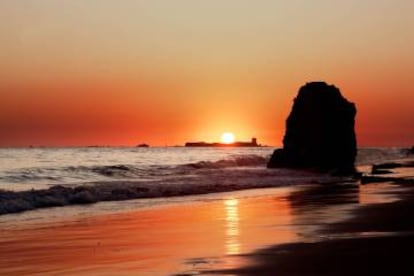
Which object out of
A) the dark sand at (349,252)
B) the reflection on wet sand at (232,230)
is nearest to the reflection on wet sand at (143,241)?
the reflection on wet sand at (232,230)

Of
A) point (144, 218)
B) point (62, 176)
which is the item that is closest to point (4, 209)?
point (144, 218)

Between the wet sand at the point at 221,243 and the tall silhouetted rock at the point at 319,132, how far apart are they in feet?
147

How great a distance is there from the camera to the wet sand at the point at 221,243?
33.3 feet

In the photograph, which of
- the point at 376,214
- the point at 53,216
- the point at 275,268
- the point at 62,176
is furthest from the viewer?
the point at 62,176

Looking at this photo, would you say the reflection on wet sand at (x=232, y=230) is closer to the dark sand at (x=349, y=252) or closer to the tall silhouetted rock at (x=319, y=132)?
the dark sand at (x=349, y=252)

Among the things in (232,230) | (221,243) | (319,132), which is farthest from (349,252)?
(319,132)

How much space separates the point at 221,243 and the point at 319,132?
54.6m

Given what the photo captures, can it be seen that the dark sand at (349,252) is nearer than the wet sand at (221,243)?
Yes

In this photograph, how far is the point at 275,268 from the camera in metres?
9.84

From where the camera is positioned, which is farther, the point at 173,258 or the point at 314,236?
the point at 314,236

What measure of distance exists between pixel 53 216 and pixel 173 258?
11205mm

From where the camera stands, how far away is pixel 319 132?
6631 cm

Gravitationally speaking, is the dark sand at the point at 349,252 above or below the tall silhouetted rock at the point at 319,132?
below

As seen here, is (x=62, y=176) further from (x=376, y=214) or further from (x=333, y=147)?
(x=376, y=214)
